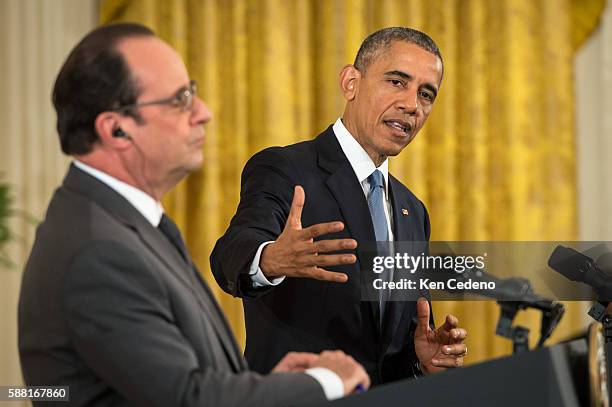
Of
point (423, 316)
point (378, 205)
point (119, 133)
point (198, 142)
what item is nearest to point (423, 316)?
point (423, 316)

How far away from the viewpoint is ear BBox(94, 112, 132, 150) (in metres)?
1.44

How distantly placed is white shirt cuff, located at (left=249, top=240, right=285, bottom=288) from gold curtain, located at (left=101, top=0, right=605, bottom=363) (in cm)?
257

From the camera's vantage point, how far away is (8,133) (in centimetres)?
455

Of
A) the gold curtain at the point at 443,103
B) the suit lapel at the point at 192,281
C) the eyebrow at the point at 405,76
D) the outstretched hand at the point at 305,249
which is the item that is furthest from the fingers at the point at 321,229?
the gold curtain at the point at 443,103

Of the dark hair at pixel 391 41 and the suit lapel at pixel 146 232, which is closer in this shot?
the suit lapel at pixel 146 232

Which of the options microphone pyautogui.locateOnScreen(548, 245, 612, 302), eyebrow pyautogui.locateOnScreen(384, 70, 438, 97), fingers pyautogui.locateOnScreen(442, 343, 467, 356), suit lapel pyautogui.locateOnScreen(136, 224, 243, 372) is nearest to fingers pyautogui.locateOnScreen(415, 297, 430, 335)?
fingers pyautogui.locateOnScreen(442, 343, 467, 356)

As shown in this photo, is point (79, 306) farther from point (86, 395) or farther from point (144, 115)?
point (144, 115)

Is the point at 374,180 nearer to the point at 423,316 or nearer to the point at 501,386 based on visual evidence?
the point at 423,316

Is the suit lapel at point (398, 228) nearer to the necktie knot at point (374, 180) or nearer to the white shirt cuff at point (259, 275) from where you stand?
the necktie knot at point (374, 180)

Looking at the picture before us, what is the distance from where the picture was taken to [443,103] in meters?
4.62

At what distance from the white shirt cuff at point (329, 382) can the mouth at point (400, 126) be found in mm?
1196

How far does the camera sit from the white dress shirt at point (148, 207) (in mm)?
1382

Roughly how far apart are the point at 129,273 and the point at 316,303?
1014mm

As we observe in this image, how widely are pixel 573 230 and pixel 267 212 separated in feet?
9.08
